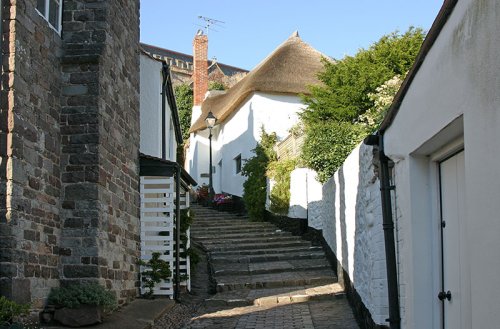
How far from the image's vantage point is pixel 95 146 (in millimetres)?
8594

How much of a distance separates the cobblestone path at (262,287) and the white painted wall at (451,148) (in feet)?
12.6

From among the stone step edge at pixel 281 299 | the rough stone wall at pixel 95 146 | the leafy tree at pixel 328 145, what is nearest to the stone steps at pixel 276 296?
the stone step edge at pixel 281 299

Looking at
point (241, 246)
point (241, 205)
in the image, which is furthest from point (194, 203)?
point (241, 246)

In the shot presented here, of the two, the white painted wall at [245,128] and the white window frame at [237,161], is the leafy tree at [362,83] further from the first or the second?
the white window frame at [237,161]

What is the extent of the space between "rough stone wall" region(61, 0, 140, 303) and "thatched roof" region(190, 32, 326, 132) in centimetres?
1331

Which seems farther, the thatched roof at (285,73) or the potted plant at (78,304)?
the thatched roof at (285,73)

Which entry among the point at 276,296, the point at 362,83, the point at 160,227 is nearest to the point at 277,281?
the point at 276,296

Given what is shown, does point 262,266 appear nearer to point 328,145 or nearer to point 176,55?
point 328,145

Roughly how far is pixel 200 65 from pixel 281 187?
1643 centimetres

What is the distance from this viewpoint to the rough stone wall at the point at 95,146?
27.7ft

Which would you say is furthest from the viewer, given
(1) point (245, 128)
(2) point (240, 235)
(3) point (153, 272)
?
(1) point (245, 128)

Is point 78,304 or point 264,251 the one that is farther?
point 264,251

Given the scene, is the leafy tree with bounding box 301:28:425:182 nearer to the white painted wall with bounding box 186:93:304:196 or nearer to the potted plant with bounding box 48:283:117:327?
the white painted wall with bounding box 186:93:304:196

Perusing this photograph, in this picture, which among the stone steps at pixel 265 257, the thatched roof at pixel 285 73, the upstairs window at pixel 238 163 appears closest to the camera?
the stone steps at pixel 265 257
